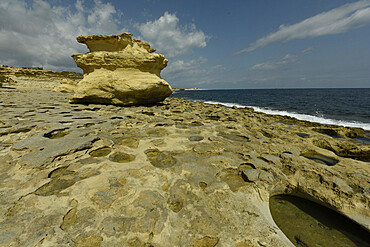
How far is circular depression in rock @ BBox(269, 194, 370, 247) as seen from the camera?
1.59 metres

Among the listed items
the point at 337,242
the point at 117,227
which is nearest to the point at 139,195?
the point at 117,227

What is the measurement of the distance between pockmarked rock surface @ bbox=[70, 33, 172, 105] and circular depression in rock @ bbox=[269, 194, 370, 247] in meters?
7.17

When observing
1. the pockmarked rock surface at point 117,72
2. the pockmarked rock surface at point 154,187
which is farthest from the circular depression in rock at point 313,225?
the pockmarked rock surface at point 117,72

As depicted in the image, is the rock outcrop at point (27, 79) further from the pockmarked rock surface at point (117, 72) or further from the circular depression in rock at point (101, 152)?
the circular depression in rock at point (101, 152)

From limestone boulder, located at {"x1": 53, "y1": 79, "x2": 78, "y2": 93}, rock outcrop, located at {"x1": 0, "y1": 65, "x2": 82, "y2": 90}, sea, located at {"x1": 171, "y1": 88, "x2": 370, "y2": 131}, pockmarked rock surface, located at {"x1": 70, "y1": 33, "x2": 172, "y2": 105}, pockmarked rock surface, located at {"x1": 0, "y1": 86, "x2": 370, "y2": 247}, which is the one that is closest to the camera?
pockmarked rock surface, located at {"x1": 0, "y1": 86, "x2": 370, "y2": 247}

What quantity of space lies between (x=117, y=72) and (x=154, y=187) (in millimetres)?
7662

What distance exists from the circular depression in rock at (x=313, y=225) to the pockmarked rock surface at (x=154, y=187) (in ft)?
0.17

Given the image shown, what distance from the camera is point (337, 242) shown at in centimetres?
158

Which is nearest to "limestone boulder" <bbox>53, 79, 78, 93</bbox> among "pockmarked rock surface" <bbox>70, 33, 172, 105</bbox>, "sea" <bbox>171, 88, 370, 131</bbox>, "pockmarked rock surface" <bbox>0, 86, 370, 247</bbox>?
"pockmarked rock surface" <bbox>70, 33, 172, 105</bbox>

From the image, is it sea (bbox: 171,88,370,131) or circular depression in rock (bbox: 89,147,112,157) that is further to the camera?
sea (bbox: 171,88,370,131)

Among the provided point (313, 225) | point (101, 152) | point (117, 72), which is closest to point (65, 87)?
point (117, 72)

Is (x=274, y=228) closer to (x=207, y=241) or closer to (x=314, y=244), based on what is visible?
(x=314, y=244)

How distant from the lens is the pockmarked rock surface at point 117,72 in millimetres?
7340

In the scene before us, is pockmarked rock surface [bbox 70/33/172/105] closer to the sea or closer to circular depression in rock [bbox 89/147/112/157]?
circular depression in rock [bbox 89/147/112/157]
